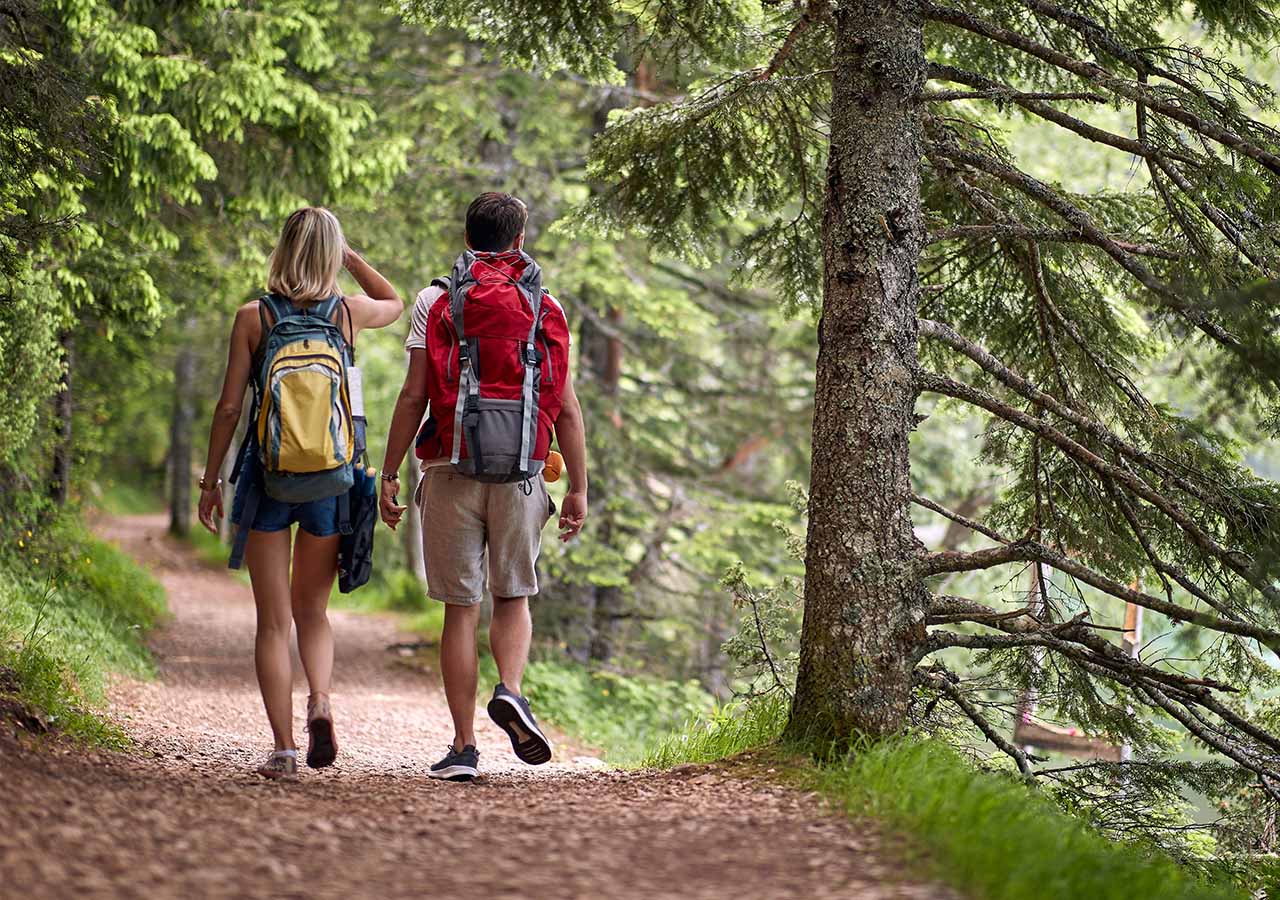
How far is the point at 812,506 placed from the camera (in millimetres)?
4992

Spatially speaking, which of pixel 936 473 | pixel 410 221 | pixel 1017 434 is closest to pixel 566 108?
pixel 410 221

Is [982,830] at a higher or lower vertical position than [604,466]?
lower

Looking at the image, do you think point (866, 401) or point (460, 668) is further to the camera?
point (460, 668)

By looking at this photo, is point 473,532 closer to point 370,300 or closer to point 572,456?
point 572,456

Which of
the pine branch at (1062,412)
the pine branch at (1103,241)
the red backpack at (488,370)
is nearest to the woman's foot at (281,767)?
the red backpack at (488,370)

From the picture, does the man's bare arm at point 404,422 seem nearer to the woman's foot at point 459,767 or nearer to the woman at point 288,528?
the woman at point 288,528

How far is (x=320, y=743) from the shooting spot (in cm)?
505

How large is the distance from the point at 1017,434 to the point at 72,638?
7.06 metres

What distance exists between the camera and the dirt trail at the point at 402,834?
10.4 feet

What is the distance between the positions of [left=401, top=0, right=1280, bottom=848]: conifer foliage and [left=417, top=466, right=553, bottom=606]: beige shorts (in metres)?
1.24

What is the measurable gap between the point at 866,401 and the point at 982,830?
1.88m

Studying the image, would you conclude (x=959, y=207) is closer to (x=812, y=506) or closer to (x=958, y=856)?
(x=812, y=506)

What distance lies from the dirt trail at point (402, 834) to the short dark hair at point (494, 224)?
2.31m

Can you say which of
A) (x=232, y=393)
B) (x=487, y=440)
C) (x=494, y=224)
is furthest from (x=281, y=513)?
(x=494, y=224)
